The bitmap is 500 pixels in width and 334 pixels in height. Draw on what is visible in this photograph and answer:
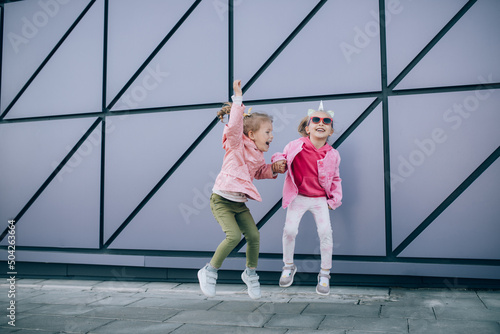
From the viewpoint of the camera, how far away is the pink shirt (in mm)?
3988

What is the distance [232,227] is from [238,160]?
1.82 feet

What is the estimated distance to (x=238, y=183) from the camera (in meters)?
3.46

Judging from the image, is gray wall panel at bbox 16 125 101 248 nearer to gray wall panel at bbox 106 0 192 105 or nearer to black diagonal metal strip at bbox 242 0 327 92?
gray wall panel at bbox 106 0 192 105

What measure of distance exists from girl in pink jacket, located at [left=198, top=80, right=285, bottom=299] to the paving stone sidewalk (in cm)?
32

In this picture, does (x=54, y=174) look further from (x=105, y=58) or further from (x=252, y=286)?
(x=252, y=286)

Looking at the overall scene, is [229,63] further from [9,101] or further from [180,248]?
[9,101]

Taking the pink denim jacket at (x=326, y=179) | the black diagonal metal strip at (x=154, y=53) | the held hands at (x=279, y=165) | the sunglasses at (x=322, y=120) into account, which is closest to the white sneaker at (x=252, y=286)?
the pink denim jacket at (x=326, y=179)

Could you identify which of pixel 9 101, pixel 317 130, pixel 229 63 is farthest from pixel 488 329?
pixel 9 101

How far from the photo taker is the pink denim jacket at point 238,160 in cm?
331

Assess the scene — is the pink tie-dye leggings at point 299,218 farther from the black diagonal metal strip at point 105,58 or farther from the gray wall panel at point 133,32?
the black diagonal metal strip at point 105,58

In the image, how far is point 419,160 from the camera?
416 centimetres

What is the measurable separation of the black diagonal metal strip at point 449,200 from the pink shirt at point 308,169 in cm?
99

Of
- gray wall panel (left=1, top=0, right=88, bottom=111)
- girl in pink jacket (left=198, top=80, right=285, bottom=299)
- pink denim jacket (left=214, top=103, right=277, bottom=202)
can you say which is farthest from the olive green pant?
gray wall panel (left=1, top=0, right=88, bottom=111)

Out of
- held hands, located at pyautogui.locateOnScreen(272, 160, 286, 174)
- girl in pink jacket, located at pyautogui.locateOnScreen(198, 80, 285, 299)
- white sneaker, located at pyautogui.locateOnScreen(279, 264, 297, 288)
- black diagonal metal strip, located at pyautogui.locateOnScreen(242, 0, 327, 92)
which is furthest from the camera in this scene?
black diagonal metal strip, located at pyautogui.locateOnScreen(242, 0, 327, 92)
